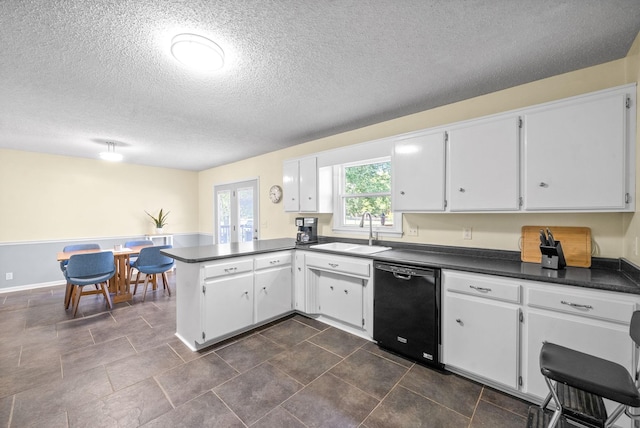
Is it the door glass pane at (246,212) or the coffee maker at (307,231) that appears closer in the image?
the coffee maker at (307,231)

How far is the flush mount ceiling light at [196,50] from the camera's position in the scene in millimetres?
1613

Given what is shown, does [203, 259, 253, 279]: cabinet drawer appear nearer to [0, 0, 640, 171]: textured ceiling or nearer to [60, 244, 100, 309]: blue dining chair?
[0, 0, 640, 171]: textured ceiling

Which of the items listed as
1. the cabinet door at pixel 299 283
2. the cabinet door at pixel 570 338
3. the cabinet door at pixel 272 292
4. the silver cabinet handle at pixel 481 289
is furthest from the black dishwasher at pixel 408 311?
the cabinet door at pixel 272 292

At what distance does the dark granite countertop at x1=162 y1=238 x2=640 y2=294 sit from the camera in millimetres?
1600

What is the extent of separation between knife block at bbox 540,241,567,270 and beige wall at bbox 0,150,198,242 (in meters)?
6.72

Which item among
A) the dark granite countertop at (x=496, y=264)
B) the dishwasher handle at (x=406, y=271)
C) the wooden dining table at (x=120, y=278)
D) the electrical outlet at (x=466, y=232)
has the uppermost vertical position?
the electrical outlet at (x=466, y=232)

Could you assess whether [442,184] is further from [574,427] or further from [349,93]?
[574,427]

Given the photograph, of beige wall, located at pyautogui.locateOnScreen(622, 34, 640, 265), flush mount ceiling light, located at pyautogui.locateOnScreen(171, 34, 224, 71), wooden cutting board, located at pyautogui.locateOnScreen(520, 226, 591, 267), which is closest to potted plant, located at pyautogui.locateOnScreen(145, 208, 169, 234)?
flush mount ceiling light, located at pyautogui.locateOnScreen(171, 34, 224, 71)

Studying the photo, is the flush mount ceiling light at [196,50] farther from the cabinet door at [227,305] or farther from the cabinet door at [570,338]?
the cabinet door at [570,338]

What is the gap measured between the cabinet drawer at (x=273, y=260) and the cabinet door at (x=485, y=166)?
191cm

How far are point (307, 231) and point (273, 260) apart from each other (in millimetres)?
727

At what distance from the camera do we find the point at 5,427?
1.60 meters

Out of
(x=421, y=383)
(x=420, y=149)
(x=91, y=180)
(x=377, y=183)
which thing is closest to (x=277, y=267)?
(x=377, y=183)

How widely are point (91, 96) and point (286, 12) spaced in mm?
2206
